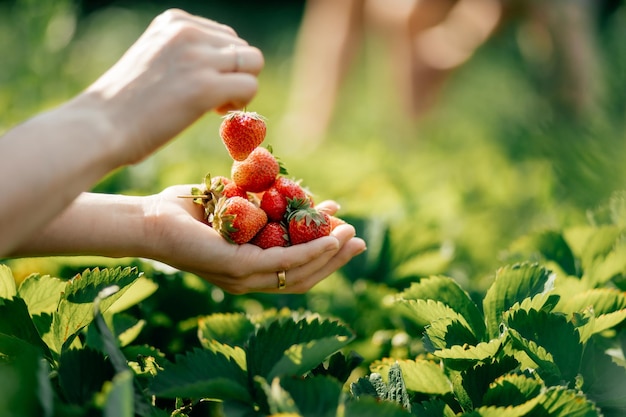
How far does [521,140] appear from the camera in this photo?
10.9ft

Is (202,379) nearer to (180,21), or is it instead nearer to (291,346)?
(291,346)

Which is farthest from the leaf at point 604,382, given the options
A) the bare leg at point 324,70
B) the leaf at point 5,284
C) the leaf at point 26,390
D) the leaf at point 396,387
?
the bare leg at point 324,70

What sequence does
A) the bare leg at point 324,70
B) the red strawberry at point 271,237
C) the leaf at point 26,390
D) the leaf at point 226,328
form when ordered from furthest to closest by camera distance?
the bare leg at point 324,70, the red strawberry at point 271,237, the leaf at point 226,328, the leaf at point 26,390

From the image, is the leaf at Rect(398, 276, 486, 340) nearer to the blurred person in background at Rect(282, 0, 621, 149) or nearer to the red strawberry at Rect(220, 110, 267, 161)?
the red strawberry at Rect(220, 110, 267, 161)

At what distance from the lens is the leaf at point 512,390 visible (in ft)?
3.08

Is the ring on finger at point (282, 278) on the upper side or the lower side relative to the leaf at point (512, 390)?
lower

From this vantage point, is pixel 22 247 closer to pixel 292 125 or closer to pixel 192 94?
pixel 192 94

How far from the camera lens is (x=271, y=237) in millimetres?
1327

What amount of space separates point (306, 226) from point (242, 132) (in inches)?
9.0

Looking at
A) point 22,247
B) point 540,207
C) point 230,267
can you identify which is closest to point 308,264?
point 230,267

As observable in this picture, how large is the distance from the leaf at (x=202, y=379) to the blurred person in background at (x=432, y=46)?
2.30 meters

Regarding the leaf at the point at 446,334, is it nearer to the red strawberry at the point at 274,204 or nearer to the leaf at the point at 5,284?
the red strawberry at the point at 274,204

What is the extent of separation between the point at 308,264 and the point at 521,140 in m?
2.32

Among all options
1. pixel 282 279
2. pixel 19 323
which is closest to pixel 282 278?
pixel 282 279
